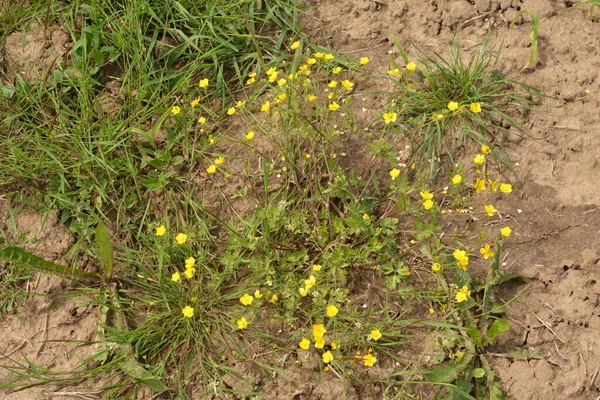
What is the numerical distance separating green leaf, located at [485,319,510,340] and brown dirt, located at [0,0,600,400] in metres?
0.10

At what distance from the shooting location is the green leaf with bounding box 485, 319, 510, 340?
2.57m

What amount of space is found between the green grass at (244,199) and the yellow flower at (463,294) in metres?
0.02

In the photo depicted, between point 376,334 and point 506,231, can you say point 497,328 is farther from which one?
point 376,334

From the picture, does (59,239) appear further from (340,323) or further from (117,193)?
(340,323)

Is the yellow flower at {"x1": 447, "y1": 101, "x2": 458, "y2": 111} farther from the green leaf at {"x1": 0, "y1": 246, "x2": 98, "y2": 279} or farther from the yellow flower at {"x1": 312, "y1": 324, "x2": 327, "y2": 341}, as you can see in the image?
the green leaf at {"x1": 0, "y1": 246, "x2": 98, "y2": 279}

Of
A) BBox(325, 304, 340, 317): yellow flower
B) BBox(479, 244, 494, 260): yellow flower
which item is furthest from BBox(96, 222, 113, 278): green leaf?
BBox(479, 244, 494, 260): yellow flower

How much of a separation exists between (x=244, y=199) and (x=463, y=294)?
47.9 inches

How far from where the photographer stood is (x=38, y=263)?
2.79 metres

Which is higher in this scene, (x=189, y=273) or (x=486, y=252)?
(x=486, y=252)

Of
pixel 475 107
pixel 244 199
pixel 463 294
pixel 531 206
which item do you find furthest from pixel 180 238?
pixel 531 206

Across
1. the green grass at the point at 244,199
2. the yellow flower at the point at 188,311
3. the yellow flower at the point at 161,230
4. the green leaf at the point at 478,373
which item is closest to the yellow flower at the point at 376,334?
the green grass at the point at 244,199

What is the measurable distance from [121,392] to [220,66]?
71.1 inches

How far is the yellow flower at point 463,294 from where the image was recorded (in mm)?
2537

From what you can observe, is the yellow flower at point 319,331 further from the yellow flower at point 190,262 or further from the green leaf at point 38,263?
the green leaf at point 38,263
